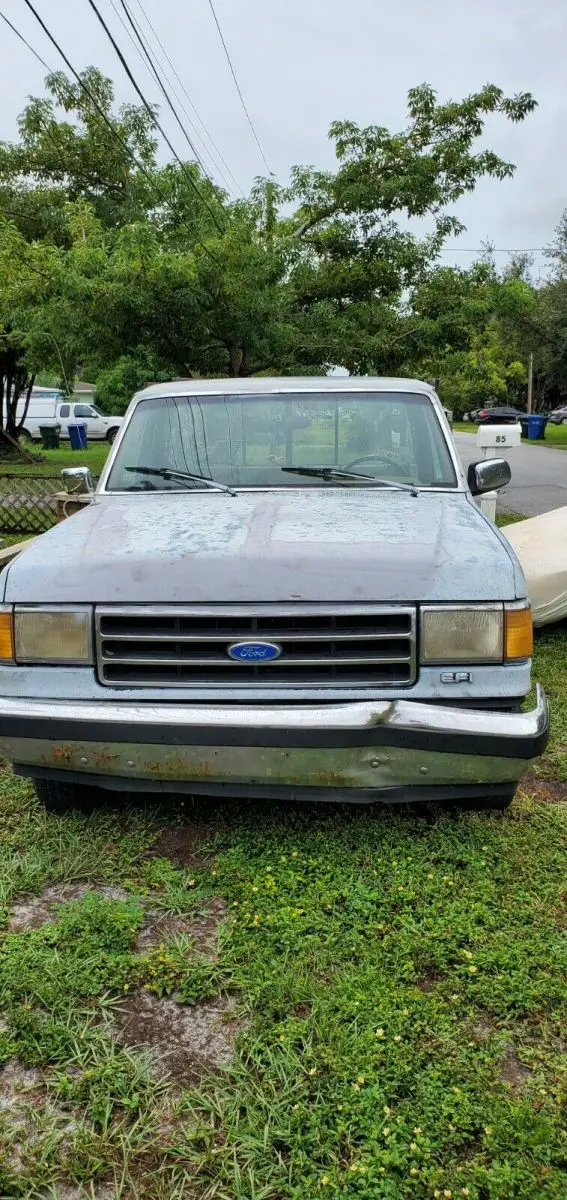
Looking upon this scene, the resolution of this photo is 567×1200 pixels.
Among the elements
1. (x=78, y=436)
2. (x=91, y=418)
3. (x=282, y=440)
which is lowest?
(x=78, y=436)

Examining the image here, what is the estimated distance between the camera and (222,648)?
2916 mm

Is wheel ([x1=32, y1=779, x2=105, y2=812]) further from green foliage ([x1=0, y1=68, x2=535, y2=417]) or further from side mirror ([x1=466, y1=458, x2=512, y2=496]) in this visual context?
green foliage ([x1=0, y1=68, x2=535, y2=417])

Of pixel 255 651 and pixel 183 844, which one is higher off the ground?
pixel 255 651

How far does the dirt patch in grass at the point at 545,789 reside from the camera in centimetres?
374

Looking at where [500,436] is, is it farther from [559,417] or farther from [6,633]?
[559,417]

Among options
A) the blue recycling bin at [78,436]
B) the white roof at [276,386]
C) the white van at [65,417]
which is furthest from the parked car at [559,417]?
the white roof at [276,386]

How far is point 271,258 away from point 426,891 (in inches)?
371

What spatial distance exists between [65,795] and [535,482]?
52.2 ft

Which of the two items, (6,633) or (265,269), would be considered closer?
(6,633)

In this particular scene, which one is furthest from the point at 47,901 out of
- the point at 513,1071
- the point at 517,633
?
the point at 517,633

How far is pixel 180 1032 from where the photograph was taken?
2.34 meters

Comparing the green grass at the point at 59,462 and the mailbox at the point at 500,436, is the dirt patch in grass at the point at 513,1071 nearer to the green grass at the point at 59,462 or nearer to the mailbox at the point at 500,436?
the mailbox at the point at 500,436

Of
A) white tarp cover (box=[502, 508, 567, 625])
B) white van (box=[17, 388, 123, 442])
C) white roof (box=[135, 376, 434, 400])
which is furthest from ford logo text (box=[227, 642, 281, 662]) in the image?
white van (box=[17, 388, 123, 442])

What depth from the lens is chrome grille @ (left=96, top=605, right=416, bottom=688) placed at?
285 cm
